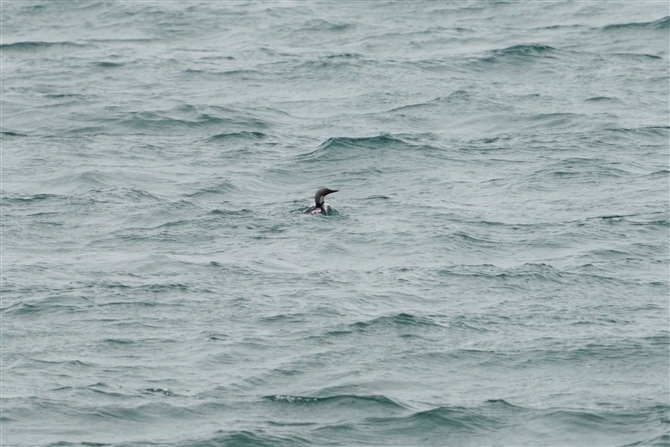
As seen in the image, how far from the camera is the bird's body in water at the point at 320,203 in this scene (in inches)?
751

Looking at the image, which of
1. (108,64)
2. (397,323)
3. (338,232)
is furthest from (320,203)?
(108,64)

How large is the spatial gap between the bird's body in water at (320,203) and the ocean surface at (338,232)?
0.25 metres

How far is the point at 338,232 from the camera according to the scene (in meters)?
18.5

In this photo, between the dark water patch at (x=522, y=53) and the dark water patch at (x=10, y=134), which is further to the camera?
the dark water patch at (x=522, y=53)

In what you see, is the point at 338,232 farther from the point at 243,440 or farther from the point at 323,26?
the point at 323,26

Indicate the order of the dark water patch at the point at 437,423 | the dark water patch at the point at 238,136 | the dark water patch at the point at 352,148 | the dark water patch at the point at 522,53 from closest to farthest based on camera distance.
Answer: the dark water patch at the point at 437,423 → the dark water patch at the point at 352,148 → the dark water patch at the point at 238,136 → the dark water patch at the point at 522,53

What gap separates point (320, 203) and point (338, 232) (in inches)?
36.5

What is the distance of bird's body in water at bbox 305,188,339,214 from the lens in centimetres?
1908

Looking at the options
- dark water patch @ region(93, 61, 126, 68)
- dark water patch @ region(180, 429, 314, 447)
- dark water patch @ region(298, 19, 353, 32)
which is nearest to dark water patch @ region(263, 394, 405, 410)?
dark water patch @ region(180, 429, 314, 447)

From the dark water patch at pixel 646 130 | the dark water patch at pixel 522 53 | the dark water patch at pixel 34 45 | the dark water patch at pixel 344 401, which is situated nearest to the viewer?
the dark water patch at pixel 344 401

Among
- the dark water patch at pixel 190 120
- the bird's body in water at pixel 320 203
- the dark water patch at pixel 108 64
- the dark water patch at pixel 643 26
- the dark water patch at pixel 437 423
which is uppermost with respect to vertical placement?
the dark water patch at pixel 643 26

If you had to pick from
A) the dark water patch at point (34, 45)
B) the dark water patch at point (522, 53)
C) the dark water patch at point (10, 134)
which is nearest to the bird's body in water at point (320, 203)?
the dark water patch at point (10, 134)

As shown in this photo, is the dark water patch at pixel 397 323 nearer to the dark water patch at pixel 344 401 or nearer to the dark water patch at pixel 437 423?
the dark water patch at pixel 344 401

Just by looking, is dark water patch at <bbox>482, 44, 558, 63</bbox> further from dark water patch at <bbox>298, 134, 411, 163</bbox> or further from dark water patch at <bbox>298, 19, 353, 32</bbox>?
dark water patch at <bbox>298, 134, 411, 163</bbox>
